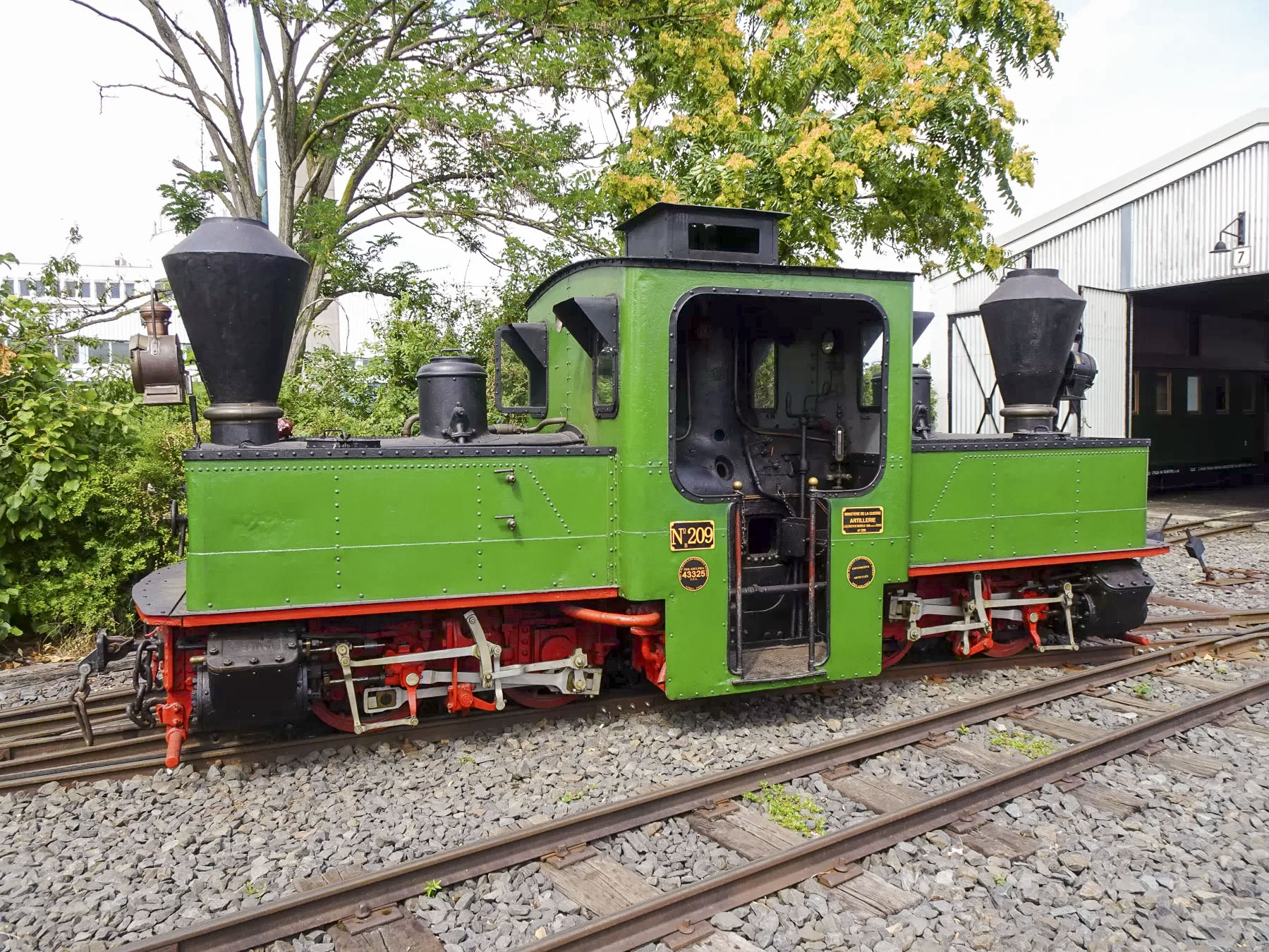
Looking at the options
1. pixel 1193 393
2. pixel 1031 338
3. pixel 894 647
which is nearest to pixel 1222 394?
pixel 1193 393

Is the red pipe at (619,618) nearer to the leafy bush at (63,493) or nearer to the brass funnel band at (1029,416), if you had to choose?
the brass funnel band at (1029,416)

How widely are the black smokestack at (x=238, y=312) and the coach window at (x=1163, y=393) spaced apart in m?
21.6

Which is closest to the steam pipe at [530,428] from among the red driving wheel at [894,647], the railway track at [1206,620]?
the red driving wheel at [894,647]

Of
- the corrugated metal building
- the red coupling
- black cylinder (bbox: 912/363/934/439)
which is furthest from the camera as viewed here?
the corrugated metal building

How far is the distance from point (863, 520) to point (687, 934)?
3.07m

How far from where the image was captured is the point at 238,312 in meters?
4.85

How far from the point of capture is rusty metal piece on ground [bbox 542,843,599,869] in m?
4.01

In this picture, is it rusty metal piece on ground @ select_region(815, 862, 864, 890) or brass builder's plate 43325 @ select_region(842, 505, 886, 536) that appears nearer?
rusty metal piece on ground @ select_region(815, 862, 864, 890)

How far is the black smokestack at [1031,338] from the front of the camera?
22.9 feet

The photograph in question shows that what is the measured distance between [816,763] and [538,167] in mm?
9368

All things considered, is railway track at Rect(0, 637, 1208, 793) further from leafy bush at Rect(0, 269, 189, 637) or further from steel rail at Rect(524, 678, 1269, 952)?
leafy bush at Rect(0, 269, 189, 637)

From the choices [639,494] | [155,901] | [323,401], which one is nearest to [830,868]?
[639,494]

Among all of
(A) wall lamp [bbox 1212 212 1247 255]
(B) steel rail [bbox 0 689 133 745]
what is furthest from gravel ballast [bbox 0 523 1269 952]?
(A) wall lamp [bbox 1212 212 1247 255]

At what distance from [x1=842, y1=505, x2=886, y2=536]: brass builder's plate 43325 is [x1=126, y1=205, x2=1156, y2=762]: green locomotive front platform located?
0.02 metres
